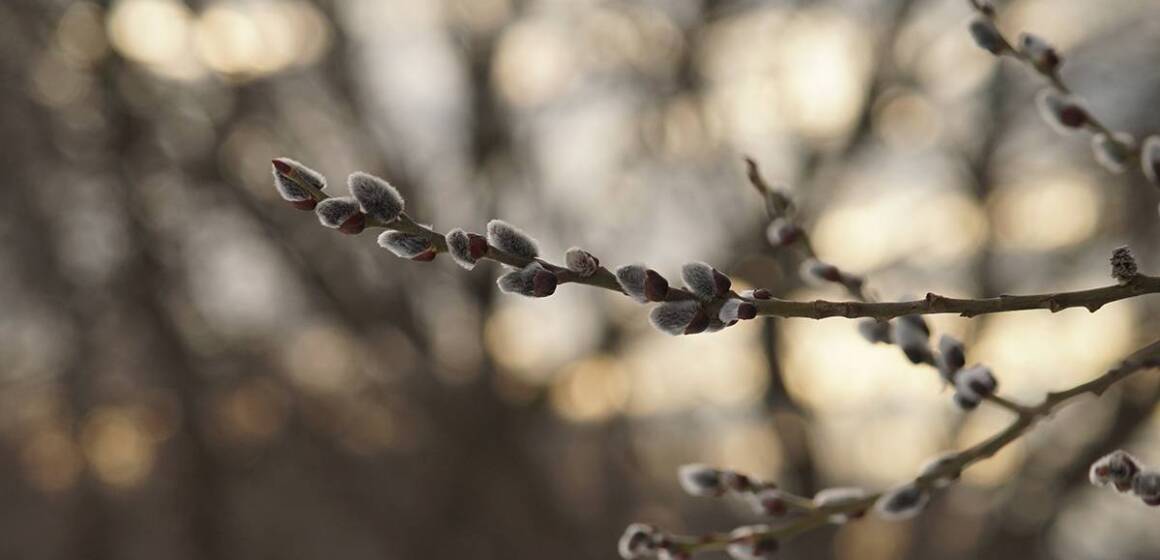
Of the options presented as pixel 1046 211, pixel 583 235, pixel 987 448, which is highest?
pixel 1046 211

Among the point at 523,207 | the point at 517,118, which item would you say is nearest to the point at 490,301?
the point at 523,207

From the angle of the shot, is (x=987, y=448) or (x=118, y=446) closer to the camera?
(x=987, y=448)

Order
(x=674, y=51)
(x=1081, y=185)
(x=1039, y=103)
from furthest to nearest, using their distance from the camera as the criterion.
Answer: (x=674, y=51) → (x=1081, y=185) → (x=1039, y=103)

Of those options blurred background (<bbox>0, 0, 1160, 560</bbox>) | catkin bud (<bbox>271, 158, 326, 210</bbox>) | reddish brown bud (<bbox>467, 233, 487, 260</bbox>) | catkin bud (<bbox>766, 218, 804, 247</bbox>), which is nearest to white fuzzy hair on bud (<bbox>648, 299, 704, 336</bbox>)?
reddish brown bud (<bbox>467, 233, 487, 260</bbox>)

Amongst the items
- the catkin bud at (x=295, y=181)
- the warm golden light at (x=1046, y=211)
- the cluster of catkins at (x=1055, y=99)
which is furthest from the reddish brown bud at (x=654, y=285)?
the warm golden light at (x=1046, y=211)

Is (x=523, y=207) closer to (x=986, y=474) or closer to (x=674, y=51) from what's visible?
(x=674, y=51)

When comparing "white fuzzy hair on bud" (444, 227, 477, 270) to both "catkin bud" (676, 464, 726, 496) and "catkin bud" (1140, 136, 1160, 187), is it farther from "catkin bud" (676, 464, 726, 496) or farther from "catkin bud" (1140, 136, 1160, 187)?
"catkin bud" (1140, 136, 1160, 187)

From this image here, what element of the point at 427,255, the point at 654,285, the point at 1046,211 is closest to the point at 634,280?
the point at 654,285

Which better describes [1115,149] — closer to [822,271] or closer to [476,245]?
[822,271]
